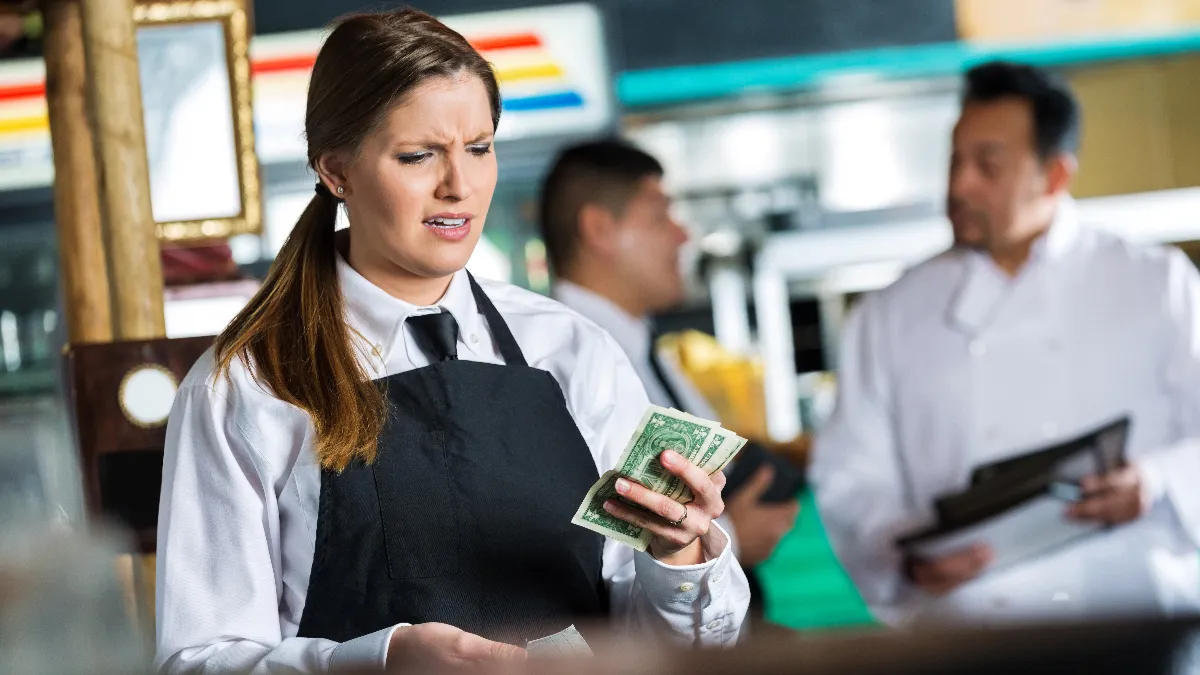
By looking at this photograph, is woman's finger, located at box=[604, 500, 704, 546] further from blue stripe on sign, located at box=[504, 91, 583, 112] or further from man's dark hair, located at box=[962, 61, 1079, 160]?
blue stripe on sign, located at box=[504, 91, 583, 112]

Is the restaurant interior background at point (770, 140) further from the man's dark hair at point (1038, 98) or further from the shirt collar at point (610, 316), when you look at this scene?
the man's dark hair at point (1038, 98)

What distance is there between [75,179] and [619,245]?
4.37ft

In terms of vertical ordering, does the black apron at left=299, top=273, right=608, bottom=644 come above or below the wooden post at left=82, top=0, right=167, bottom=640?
below

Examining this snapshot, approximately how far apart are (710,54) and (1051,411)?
9.32ft

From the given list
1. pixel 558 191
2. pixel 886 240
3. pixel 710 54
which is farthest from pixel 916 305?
pixel 886 240

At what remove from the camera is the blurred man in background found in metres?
2.99

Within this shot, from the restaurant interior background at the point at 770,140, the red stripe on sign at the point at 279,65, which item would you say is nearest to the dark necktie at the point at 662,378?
the restaurant interior background at the point at 770,140

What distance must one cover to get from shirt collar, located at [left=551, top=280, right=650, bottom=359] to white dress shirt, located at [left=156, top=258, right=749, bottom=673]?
1.41 metres

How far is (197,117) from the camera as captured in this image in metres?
2.16

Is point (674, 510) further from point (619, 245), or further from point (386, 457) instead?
point (619, 245)

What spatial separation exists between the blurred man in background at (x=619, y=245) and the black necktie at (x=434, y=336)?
1.35m

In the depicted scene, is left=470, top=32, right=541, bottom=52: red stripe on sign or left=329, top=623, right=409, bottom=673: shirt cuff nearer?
left=329, top=623, right=409, bottom=673: shirt cuff

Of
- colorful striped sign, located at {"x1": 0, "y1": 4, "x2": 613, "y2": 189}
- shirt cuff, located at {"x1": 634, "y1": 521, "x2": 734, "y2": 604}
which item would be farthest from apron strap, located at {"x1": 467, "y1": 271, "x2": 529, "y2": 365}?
colorful striped sign, located at {"x1": 0, "y1": 4, "x2": 613, "y2": 189}

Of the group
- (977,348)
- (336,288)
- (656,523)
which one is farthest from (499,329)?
(977,348)
